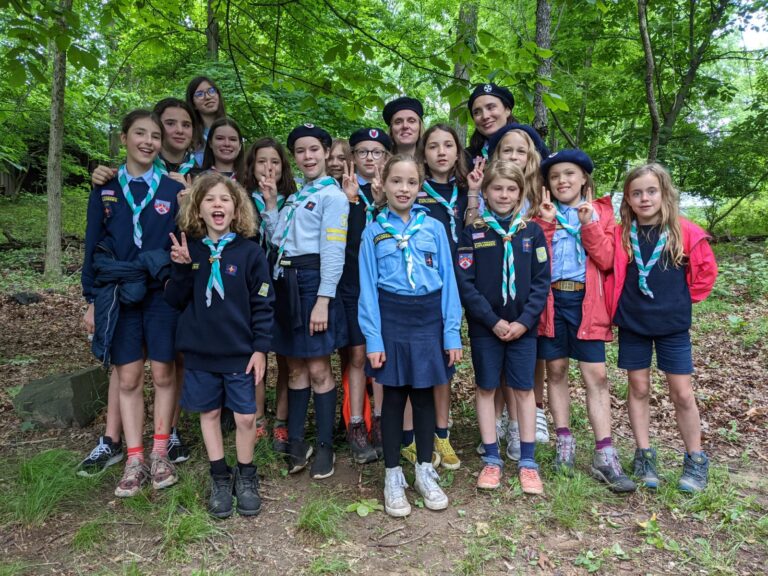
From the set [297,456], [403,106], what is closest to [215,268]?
[297,456]

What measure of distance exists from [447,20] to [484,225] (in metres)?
12.5

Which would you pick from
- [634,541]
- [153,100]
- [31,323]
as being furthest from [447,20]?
[634,541]

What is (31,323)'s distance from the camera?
7582mm

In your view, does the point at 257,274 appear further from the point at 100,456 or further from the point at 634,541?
the point at 634,541

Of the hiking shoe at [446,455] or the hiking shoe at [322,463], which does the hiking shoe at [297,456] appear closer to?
the hiking shoe at [322,463]

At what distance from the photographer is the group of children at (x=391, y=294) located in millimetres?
3283

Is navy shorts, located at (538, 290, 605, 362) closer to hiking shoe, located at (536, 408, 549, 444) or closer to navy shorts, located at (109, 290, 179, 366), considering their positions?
hiking shoe, located at (536, 408, 549, 444)

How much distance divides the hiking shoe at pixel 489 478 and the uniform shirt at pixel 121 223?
8.57 ft

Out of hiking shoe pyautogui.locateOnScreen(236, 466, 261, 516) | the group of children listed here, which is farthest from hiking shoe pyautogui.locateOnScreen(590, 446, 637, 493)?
hiking shoe pyautogui.locateOnScreen(236, 466, 261, 516)

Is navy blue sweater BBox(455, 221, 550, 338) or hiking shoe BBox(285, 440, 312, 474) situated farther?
hiking shoe BBox(285, 440, 312, 474)

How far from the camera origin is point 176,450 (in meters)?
3.94

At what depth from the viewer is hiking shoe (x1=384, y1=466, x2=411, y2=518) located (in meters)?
3.23

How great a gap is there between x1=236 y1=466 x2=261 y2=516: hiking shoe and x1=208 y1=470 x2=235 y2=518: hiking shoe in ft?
0.20

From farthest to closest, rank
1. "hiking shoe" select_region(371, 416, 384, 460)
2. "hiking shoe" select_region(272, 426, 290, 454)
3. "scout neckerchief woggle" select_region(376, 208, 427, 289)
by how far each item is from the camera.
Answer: "hiking shoe" select_region(371, 416, 384, 460), "hiking shoe" select_region(272, 426, 290, 454), "scout neckerchief woggle" select_region(376, 208, 427, 289)
